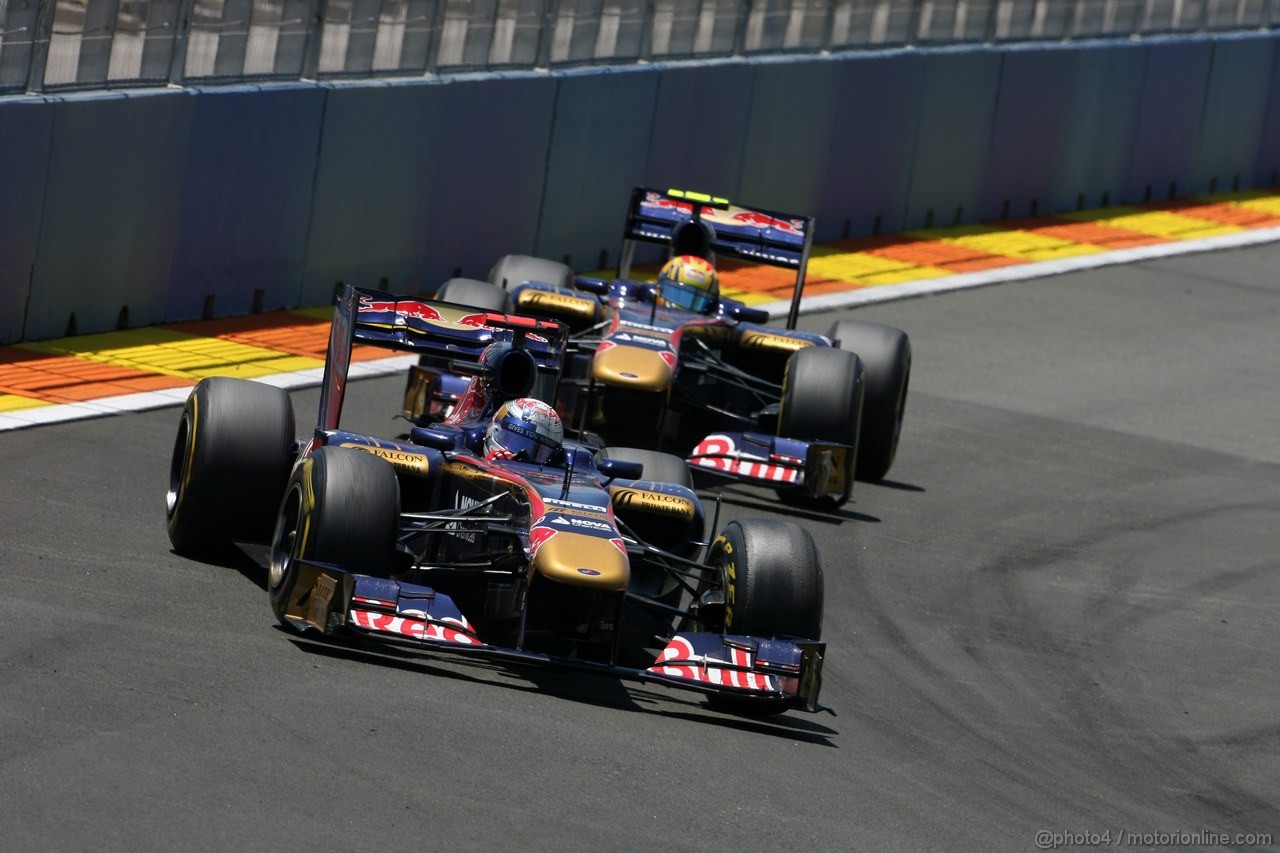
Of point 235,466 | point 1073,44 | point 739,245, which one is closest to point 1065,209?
point 1073,44

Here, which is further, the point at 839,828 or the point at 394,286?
the point at 394,286

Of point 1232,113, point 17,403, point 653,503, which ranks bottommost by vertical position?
point 17,403

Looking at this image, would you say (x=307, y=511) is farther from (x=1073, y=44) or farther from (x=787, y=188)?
(x=1073, y=44)

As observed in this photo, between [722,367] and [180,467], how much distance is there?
4.91 m

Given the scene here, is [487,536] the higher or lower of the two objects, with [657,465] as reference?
lower

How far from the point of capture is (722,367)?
583 inches

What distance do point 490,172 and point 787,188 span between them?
5.28m

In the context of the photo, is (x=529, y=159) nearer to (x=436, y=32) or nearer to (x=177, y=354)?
(x=436, y=32)

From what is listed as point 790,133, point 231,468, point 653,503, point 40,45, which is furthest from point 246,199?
Answer: point 790,133

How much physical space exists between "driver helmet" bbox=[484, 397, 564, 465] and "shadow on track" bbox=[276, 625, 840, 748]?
1173 mm

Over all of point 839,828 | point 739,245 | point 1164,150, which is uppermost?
point 1164,150

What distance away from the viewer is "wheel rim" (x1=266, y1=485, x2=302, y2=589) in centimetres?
955

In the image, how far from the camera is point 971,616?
11883 mm

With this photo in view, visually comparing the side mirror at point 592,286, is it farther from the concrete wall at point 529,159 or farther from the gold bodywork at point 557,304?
the concrete wall at point 529,159
